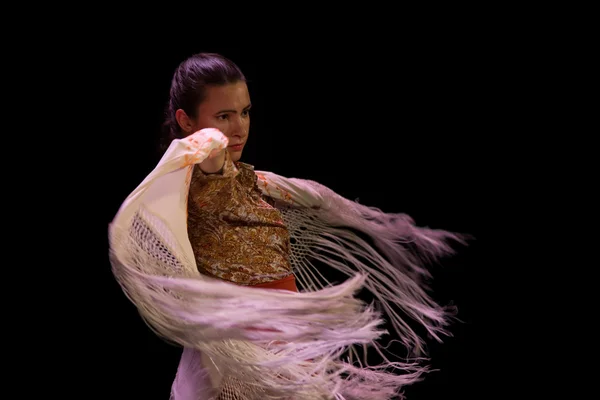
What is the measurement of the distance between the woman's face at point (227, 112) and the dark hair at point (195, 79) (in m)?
0.01

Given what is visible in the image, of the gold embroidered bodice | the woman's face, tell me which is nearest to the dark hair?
the woman's face

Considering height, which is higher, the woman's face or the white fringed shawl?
the woman's face

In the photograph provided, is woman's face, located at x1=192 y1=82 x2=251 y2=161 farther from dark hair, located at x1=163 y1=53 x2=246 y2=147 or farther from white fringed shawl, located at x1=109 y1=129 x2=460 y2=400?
white fringed shawl, located at x1=109 y1=129 x2=460 y2=400

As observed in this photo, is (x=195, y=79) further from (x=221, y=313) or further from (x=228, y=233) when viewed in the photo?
(x=221, y=313)

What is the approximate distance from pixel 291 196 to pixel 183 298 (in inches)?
27.9

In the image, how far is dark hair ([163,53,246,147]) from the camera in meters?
1.78

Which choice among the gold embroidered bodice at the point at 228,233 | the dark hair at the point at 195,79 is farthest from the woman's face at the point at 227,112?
the gold embroidered bodice at the point at 228,233

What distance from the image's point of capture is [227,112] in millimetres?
1792

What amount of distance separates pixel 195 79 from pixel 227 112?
11cm

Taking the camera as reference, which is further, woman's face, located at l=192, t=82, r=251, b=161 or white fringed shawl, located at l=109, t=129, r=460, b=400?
woman's face, located at l=192, t=82, r=251, b=161

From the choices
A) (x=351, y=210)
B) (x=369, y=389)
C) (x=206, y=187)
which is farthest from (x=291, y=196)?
(x=369, y=389)

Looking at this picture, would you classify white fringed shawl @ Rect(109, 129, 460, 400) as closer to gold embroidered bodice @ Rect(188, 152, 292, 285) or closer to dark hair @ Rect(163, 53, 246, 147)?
gold embroidered bodice @ Rect(188, 152, 292, 285)

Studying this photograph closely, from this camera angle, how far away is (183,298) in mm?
1372

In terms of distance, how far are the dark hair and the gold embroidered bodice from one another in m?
0.21
